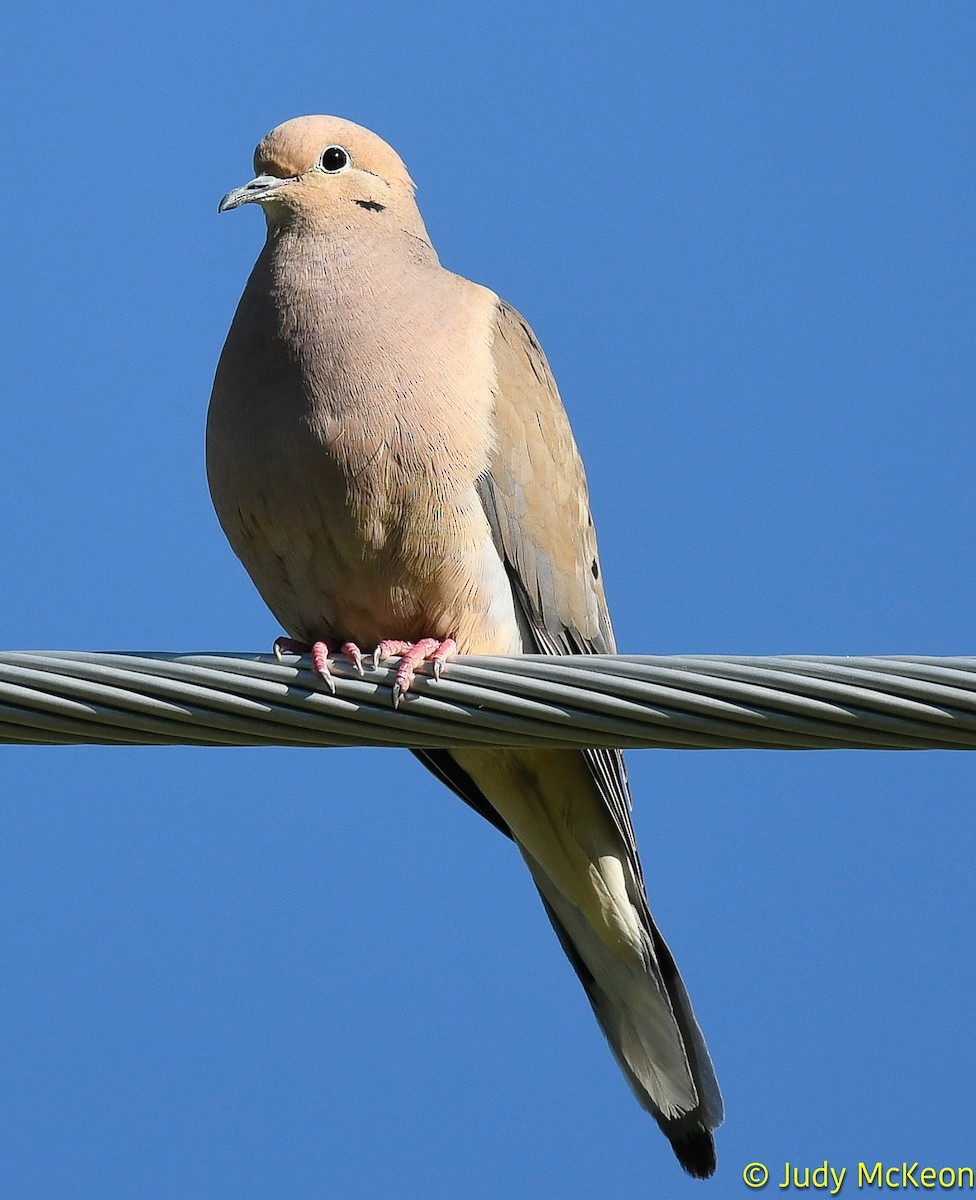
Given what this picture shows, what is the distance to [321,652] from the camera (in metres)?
3.47

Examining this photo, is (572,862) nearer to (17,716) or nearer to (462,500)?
(462,500)

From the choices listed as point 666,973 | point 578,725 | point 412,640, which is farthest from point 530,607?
point 578,725

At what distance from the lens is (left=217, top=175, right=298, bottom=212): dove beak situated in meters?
4.39

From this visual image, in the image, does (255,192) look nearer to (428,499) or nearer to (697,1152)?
(428,499)

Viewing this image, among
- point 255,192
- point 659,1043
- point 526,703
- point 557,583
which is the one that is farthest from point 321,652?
point 659,1043

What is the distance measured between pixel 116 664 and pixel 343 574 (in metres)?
1.22

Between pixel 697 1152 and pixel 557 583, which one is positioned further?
pixel 697 1152

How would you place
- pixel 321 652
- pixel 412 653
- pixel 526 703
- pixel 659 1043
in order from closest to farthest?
pixel 526 703, pixel 321 652, pixel 412 653, pixel 659 1043

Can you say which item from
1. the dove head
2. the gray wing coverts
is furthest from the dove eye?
the gray wing coverts

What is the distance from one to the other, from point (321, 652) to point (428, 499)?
67 centimetres

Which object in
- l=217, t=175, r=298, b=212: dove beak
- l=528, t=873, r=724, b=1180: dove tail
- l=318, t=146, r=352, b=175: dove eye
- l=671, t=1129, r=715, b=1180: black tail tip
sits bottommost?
l=671, t=1129, r=715, b=1180: black tail tip

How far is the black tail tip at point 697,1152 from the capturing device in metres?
4.61

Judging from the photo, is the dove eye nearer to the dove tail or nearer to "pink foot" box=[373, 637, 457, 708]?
"pink foot" box=[373, 637, 457, 708]

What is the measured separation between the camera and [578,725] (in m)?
2.92
